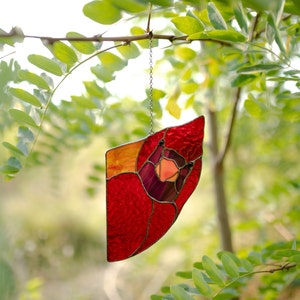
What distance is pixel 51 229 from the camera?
7.87ft

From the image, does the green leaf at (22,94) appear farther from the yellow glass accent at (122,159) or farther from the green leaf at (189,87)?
the green leaf at (189,87)

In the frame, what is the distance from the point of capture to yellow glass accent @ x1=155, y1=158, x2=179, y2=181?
44 cm

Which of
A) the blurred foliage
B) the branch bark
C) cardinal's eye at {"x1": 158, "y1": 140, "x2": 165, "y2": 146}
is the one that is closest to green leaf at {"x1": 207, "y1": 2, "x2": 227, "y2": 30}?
the blurred foliage

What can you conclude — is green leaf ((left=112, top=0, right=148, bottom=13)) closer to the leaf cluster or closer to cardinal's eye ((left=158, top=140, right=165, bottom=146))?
cardinal's eye ((left=158, top=140, right=165, bottom=146))

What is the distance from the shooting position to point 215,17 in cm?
37

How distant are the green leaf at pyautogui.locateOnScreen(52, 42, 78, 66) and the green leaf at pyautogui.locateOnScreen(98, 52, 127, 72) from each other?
0.07 meters

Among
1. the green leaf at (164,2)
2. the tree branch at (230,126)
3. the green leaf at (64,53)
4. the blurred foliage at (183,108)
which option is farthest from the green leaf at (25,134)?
the tree branch at (230,126)

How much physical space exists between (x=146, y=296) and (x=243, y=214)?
0.58 m

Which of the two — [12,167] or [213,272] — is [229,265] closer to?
[213,272]

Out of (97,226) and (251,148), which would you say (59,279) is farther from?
(251,148)

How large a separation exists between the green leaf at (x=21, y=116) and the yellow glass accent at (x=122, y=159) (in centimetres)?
9

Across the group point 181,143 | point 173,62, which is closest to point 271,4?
point 181,143

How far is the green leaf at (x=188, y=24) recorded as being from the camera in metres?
0.40

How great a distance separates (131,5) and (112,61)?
148 millimetres
